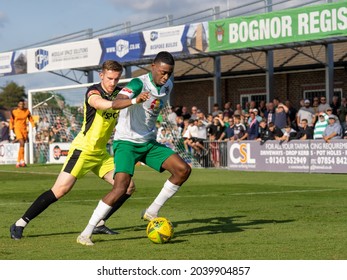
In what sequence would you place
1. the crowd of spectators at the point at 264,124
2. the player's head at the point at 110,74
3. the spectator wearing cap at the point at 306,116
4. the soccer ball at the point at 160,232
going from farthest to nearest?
1. the spectator wearing cap at the point at 306,116
2. the crowd of spectators at the point at 264,124
3. the player's head at the point at 110,74
4. the soccer ball at the point at 160,232

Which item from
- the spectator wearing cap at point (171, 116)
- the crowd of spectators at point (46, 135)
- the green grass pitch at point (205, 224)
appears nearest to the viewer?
the green grass pitch at point (205, 224)

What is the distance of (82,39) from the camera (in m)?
40.8

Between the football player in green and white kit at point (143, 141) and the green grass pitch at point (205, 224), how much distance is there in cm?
57

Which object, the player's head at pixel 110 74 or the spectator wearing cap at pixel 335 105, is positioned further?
the spectator wearing cap at pixel 335 105

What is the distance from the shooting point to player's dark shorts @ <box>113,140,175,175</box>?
10.2m

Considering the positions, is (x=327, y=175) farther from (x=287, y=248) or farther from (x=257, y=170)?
(x=287, y=248)

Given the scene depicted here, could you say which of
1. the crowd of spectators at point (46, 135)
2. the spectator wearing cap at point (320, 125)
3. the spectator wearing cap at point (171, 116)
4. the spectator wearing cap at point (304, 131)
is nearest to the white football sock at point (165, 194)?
the spectator wearing cap at point (320, 125)

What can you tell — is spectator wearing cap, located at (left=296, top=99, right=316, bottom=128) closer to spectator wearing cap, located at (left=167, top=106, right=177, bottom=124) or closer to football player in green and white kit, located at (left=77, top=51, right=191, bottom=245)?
spectator wearing cap, located at (left=167, top=106, right=177, bottom=124)

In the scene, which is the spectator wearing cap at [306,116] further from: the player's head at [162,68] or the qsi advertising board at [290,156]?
the player's head at [162,68]

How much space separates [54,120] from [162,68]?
28391 millimetres

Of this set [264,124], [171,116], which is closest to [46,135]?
[171,116]

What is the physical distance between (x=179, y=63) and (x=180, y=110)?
10.8 metres

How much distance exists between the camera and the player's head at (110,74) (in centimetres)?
1040
